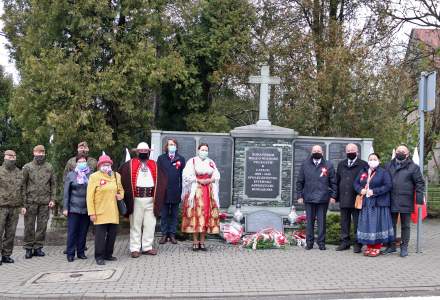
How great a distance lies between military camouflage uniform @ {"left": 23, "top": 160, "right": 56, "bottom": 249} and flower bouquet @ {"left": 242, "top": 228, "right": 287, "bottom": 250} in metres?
3.44

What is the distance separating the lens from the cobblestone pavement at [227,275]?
22.2 ft

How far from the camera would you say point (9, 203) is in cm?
888

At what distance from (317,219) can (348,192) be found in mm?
744

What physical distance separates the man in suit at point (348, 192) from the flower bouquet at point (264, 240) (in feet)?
3.29

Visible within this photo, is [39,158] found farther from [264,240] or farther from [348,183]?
[348,183]

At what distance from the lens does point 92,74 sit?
512 inches

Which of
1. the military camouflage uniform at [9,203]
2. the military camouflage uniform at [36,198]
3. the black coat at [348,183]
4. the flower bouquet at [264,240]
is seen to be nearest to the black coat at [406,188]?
the black coat at [348,183]

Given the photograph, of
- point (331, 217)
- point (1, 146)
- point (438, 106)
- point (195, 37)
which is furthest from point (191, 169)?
point (1, 146)

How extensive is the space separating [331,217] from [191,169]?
9.49 feet

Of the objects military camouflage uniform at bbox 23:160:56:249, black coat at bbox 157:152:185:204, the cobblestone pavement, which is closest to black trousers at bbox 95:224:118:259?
the cobblestone pavement

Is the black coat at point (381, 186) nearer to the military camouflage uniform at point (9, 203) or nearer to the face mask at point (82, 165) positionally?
the face mask at point (82, 165)

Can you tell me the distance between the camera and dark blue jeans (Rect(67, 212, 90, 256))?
890 cm

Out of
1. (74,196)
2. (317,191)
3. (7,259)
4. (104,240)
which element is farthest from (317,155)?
(7,259)

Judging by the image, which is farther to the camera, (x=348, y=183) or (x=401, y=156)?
(x=348, y=183)
